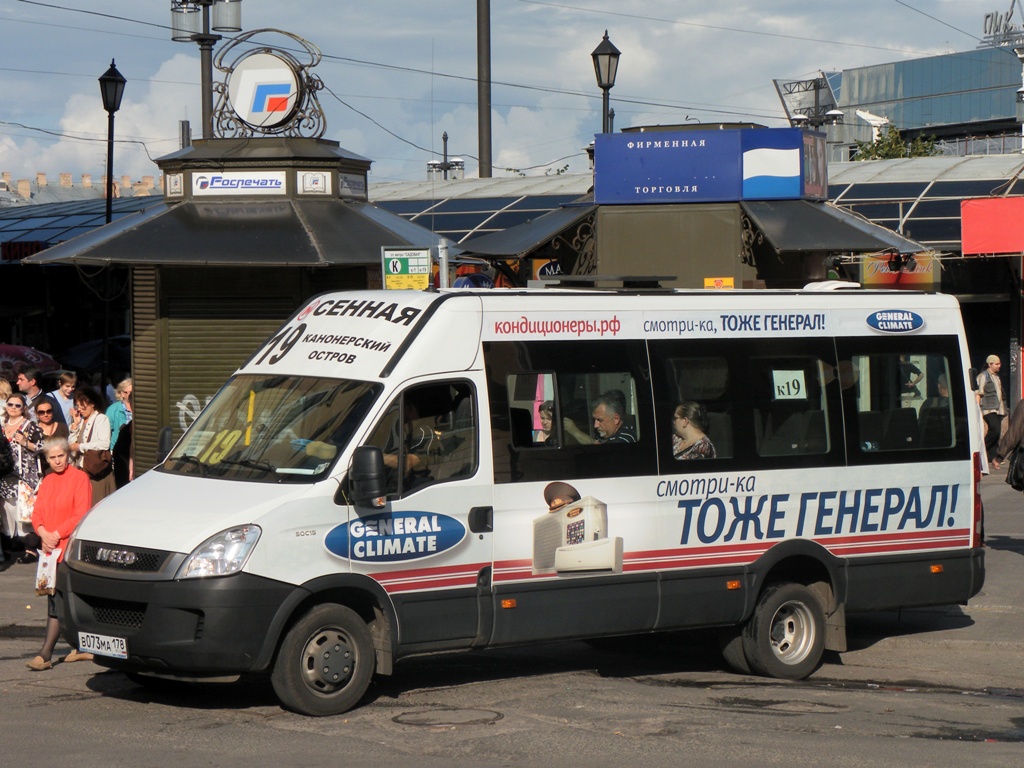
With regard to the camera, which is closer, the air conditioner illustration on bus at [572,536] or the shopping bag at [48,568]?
the air conditioner illustration on bus at [572,536]

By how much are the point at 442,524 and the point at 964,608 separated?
18.3 ft

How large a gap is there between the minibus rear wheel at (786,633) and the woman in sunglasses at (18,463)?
7.81m

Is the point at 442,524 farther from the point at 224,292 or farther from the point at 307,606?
the point at 224,292

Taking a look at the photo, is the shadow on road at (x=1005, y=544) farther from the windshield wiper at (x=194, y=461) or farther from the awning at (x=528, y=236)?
the windshield wiper at (x=194, y=461)

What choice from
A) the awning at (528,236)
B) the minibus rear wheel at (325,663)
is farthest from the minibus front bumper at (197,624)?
the awning at (528,236)

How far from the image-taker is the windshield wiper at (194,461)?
881cm

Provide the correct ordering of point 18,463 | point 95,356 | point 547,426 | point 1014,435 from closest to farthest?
1. point 547,426
2. point 1014,435
3. point 18,463
4. point 95,356

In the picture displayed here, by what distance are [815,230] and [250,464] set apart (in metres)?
10.8

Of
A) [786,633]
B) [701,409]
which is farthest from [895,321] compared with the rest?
[786,633]

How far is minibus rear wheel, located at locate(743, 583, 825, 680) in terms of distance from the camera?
9.97 metres

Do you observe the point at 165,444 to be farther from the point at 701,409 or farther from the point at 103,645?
the point at 701,409

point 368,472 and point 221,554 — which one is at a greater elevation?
point 368,472

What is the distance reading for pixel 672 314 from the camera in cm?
973

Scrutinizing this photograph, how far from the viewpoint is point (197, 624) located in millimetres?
7977
